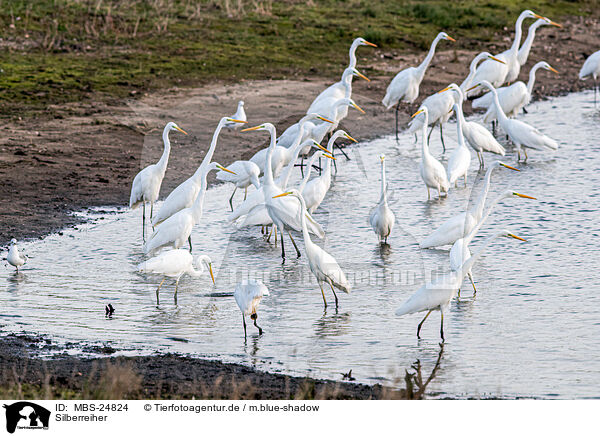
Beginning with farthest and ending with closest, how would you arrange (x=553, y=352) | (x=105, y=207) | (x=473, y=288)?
(x=105, y=207)
(x=473, y=288)
(x=553, y=352)

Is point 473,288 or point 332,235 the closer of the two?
point 473,288

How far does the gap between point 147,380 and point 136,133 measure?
849 cm

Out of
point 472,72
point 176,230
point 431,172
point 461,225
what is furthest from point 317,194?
point 472,72

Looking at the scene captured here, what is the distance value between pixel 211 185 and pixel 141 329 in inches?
214

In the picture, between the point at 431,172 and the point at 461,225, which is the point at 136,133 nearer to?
the point at 431,172

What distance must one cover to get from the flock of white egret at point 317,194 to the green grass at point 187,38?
10.7 ft

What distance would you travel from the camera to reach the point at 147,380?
6.00 m

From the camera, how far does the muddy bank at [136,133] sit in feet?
36.8

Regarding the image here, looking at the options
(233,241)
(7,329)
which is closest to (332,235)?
(233,241)

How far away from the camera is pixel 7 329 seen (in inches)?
280

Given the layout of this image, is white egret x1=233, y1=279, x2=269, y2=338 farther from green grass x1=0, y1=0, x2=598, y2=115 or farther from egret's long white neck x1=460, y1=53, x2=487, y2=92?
egret's long white neck x1=460, y1=53, x2=487, y2=92

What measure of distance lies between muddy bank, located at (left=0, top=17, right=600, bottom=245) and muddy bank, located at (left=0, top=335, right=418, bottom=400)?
3.73m

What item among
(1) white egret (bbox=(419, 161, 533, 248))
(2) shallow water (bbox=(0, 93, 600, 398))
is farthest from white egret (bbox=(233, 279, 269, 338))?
(1) white egret (bbox=(419, 161, 533, 248))

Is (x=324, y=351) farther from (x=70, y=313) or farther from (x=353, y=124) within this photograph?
(x=353, y=124)
